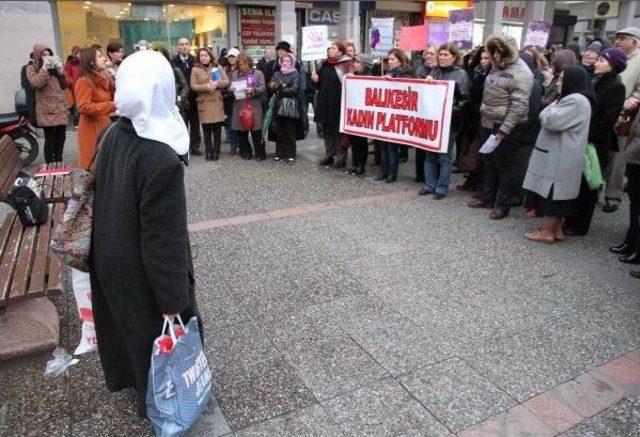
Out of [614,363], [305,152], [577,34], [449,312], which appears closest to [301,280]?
[449,312]

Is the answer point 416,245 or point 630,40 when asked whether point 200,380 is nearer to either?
point 416,245

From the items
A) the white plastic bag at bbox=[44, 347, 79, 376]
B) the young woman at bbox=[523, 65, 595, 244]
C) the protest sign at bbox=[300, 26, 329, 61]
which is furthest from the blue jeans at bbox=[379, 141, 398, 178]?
the white plastic bag at bbox=[44, 347, 79, 376]

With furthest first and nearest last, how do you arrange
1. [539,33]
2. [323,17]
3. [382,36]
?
[323,17] < [382,36] < [539,33]

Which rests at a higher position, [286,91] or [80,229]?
[286,91]

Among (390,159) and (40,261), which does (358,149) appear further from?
(40,261)

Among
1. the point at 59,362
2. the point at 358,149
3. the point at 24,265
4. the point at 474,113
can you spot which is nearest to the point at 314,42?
the point at 358,149

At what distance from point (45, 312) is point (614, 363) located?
11.8ft

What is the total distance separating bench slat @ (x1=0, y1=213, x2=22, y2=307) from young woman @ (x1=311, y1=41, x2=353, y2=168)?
494cm

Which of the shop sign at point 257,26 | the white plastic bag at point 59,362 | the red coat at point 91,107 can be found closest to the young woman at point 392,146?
the red coat at point 91,107

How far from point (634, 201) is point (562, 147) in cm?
95

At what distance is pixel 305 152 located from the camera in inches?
376

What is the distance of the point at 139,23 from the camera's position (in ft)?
51.9

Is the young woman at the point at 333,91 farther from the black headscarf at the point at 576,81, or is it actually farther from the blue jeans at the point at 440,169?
the black headscarf at the point at 576,81

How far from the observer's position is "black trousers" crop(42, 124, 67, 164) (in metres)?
7.73
